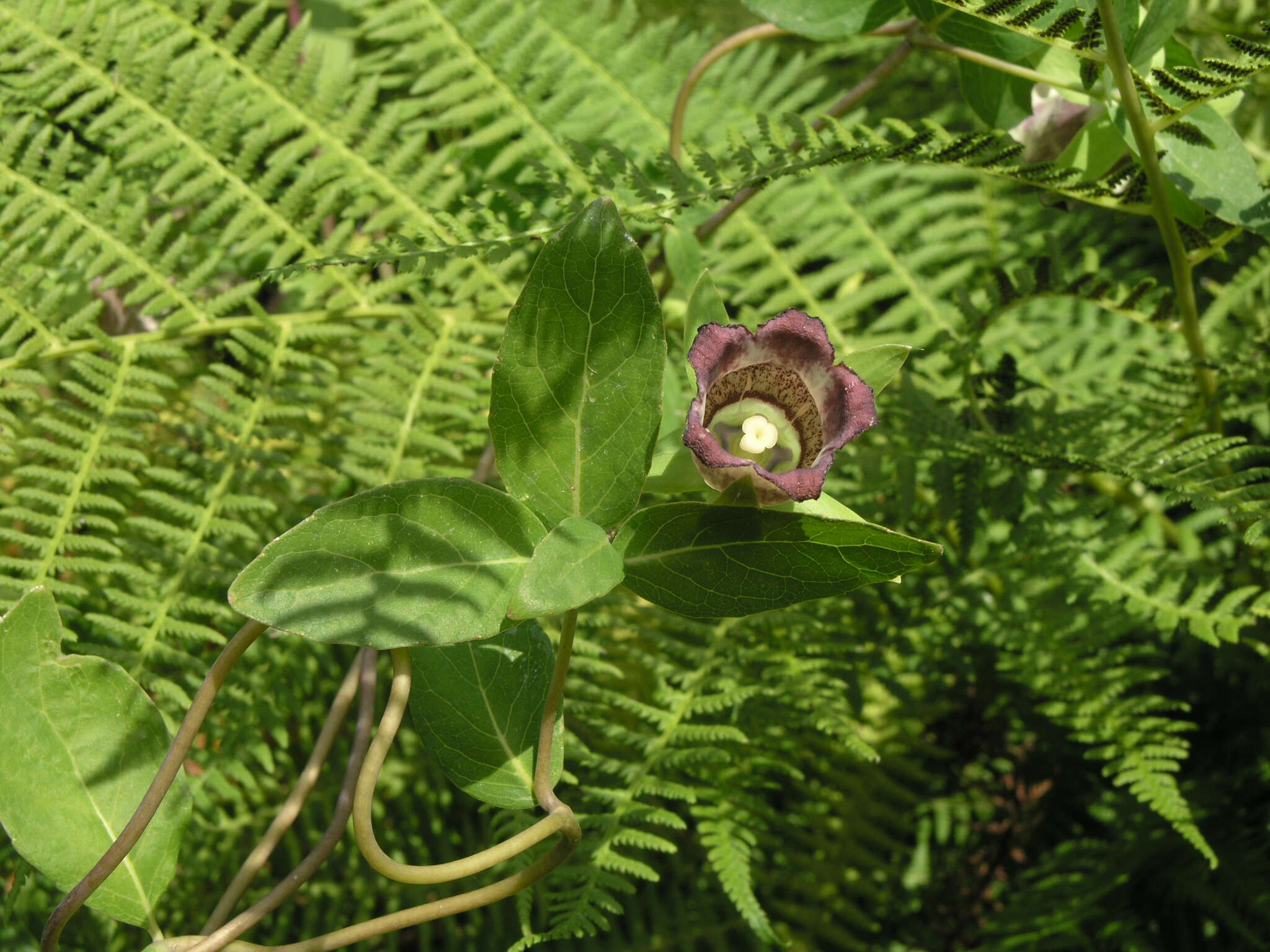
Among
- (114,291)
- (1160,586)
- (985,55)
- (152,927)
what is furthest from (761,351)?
(114,291)

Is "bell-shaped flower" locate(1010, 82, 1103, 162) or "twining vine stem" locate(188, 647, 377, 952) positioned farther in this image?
"bell-shaped flower" locate(1010, 82, 1103, 162)

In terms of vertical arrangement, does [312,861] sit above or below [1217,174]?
below

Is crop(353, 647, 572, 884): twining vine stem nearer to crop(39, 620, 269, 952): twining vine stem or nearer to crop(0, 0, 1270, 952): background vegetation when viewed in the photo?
crop(39, 620, 269, 952): twining vine stem

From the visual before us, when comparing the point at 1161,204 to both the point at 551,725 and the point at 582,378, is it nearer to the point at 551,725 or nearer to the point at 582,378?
the point at 582,378

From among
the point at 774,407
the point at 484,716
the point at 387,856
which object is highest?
the point at 774,407

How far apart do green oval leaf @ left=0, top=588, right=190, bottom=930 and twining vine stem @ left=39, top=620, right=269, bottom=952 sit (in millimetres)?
57

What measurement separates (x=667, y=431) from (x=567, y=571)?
1.85ft

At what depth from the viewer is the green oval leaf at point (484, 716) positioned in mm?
838

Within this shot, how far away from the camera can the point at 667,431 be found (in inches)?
48.2

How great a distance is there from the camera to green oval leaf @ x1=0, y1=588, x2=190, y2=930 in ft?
2.71

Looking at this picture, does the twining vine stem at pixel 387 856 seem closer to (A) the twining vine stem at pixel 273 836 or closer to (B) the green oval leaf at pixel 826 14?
(A) the twining vine stem at pixel 273 836

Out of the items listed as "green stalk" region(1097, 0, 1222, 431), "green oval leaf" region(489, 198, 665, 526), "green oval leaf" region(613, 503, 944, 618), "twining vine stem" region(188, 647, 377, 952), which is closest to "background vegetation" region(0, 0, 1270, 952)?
"green stalk" region(1097, 0, 1222, 431)

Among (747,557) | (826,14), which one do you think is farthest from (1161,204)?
(747,557)

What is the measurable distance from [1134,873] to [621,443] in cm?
144
